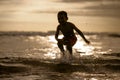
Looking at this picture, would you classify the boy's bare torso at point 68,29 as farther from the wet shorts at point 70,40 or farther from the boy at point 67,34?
the wet shorts at point 70,40

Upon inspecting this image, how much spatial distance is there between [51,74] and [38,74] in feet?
1.36

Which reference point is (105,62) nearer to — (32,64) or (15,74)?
(32,64)

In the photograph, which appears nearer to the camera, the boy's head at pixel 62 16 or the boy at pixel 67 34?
Answer: the boy's head at pixel 62 16

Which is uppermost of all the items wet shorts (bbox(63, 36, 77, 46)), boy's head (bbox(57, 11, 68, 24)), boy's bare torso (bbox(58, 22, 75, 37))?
boy's head (bbox(57, 11, 68, 24))

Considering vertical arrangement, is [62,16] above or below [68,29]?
above

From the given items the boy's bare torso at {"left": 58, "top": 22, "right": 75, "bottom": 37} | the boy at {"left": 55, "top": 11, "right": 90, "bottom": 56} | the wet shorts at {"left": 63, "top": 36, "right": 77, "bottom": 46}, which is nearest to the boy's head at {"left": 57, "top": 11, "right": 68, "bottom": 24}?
the boy at {"left": 55, "top": 11, "right": 90, "bottom": 56}

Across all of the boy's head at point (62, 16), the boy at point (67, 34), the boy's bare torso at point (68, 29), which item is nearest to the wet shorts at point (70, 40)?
the boy at point (67, 34)

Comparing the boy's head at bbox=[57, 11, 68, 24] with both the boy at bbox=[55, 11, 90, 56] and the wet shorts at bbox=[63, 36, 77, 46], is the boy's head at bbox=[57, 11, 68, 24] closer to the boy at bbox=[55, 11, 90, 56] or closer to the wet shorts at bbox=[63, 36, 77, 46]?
the boy at bbox=[55, 11, 90, 56]

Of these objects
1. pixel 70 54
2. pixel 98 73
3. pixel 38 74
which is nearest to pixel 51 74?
pixel 38 74

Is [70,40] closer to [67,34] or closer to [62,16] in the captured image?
[67,34]

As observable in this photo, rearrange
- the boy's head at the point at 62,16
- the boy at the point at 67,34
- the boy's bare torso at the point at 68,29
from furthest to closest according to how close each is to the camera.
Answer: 1. the boy's bare torso at the point at 68,29
2. the boy at the point at 67,34
3. the boy's head at the point at 62,16

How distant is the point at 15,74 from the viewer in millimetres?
13680

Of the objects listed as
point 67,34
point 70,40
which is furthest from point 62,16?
point 70,40

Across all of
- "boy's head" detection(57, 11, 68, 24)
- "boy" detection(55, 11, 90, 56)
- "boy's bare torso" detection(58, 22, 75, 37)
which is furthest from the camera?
"boy's bare torso" detection(58, 22, 75, 37)
